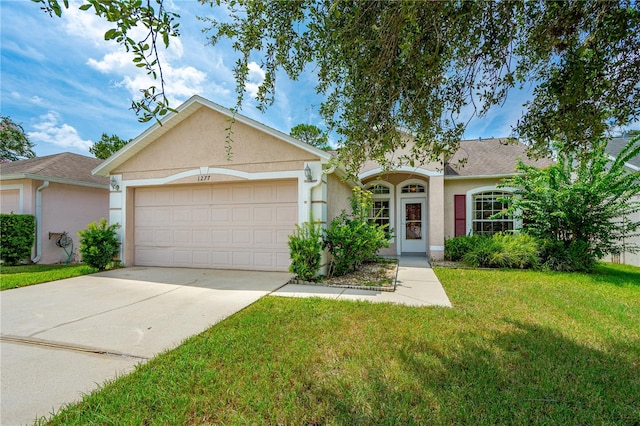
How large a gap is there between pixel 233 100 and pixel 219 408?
3159mm

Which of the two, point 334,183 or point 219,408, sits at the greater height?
point 334,183

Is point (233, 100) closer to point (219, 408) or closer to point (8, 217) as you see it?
point (219, 408)

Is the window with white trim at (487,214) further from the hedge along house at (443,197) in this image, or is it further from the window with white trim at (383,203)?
the window with white trim at (383,203)

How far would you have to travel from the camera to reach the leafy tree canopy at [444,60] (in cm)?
273

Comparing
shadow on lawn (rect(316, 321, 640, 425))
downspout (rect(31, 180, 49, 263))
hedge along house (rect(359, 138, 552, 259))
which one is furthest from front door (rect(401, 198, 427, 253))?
downspout (rect(31, 180, 49, 263))

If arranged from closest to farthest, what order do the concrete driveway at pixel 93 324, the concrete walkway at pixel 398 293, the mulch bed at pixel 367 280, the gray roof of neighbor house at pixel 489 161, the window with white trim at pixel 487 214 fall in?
the concrete driveway at pixel 93 324 → the concrete walkway at pixel 398 293 → the mulch bed at pixel 367 280 → the gray roof of neighbor house at pixel 489 161 → the window with white trim at pixel 487 214

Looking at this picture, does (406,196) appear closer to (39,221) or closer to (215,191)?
(215,191)

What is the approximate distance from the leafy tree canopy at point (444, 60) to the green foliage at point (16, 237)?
10641 mm

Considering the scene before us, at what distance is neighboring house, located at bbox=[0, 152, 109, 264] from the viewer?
9383mm

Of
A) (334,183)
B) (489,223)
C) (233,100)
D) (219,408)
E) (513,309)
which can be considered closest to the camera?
(219,408)

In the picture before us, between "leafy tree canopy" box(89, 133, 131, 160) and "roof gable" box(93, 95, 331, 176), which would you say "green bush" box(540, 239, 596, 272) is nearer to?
"roof gable" box(93, 95, 331, 176)

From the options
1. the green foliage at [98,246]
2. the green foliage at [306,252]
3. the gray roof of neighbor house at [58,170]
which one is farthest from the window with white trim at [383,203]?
the gray roof of neighbor house at [58,170]

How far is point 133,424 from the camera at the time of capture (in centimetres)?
200

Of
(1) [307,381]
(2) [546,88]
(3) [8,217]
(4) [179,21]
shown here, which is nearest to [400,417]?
(1) [307,381]
